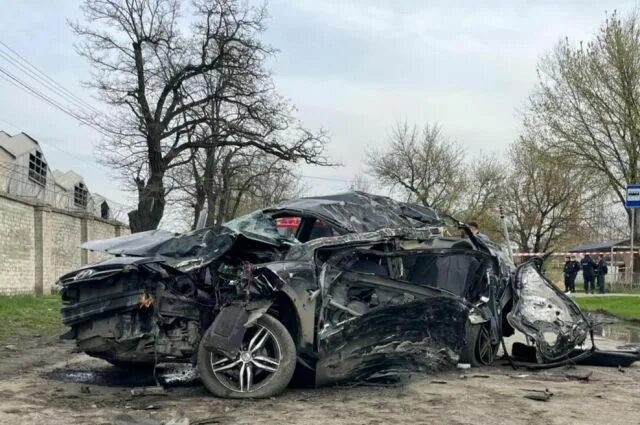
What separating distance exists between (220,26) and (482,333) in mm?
23653

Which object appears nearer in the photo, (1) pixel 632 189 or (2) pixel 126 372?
(2) pixel 126 372

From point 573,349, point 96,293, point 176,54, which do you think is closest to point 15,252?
point 176,54

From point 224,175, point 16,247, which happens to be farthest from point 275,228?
point 224,175

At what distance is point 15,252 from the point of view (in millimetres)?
19188

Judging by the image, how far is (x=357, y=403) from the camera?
525 cm

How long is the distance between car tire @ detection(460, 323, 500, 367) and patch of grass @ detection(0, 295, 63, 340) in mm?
6938

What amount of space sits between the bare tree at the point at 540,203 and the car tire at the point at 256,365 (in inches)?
1154

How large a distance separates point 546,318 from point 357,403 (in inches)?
116

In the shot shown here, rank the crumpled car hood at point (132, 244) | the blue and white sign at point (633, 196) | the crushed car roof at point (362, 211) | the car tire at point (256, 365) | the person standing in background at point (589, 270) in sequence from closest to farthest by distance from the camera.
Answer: the car tire at point (256, 365) < the crumpled car hood at point (132, 244) < the crushed car roof at point (362, 211) < the blue and white sign at point (633, 196) < the person standing in background at point (589, 270)

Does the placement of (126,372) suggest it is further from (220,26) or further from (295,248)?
(220,26)

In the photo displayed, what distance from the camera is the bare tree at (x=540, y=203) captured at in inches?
1328

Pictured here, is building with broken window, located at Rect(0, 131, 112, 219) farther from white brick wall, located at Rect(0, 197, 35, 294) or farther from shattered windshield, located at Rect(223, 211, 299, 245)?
shattered windshield, located at Rect(223, 211, 299, 245)

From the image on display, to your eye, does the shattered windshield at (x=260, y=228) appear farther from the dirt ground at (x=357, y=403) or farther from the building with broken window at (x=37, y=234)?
the building with broken window at (x=37, y=234)

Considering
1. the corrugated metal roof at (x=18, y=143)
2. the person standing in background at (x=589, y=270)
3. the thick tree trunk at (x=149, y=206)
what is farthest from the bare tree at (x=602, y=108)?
the corrugated metal roof at (x=18, y=143)
